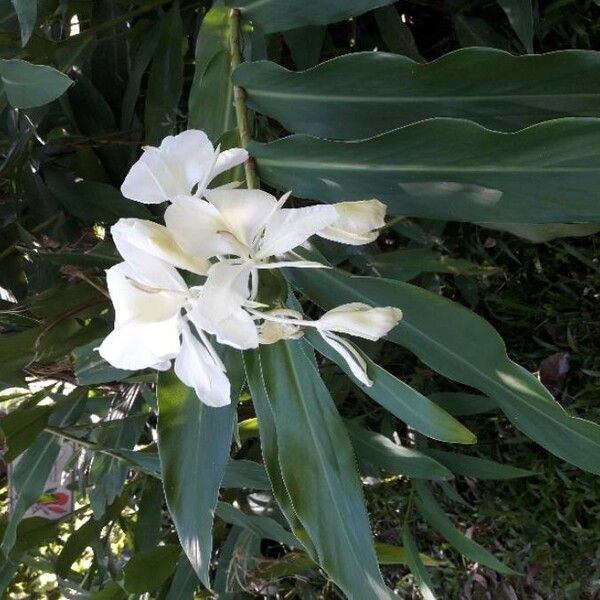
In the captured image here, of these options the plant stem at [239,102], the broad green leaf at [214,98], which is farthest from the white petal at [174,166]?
the broad green leaf at [214,98]

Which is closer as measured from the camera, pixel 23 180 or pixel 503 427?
pixel 23 180

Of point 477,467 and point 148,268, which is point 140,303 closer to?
point 148,268

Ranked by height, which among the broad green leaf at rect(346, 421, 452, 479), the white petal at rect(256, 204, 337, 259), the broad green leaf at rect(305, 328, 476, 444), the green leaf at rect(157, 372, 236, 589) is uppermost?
the white petal at rect(256, 204, 337, 259)

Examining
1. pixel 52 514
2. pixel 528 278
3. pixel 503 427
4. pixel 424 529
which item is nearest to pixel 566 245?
pixel 528 278

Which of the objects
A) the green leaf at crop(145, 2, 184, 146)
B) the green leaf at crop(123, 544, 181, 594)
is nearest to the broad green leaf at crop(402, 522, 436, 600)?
the green leaf at crop(123, 544, 181, 594)

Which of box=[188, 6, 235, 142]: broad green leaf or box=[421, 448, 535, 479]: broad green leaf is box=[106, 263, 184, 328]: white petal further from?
box=[421, 448, 535, 479]: broad green leaf

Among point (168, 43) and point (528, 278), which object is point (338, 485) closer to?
point (168, 43)

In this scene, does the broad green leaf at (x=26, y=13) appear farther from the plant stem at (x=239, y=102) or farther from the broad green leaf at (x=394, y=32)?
the broad green leaf at (x=394, y=32)
